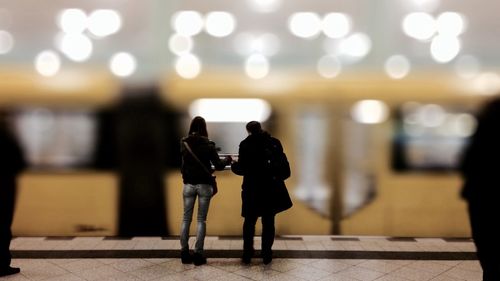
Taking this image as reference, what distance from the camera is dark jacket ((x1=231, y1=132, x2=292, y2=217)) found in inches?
170

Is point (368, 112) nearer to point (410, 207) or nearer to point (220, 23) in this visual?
point (410, 207)

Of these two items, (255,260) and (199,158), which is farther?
(255,260)

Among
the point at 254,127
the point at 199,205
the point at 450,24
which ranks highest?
the point at 450,24

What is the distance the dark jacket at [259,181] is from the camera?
4324 mm

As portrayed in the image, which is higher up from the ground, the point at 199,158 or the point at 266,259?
the point at 199,158

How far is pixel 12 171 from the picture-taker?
157 inches

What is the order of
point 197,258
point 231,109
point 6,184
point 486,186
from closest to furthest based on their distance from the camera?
point 486,186, point 6,184, point 197,258, point 231,109

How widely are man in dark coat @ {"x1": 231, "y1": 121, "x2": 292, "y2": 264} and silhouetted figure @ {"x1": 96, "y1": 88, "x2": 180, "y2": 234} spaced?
1.55m

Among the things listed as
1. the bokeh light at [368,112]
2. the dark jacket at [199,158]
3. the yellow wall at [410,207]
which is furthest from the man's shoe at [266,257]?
the bokeh light at [368,112]

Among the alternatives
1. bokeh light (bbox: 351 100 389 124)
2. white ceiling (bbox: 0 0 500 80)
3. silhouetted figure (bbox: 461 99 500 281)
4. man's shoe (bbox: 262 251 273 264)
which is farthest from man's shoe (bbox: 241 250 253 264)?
white ceiling (bbox: 0 0 500 80)

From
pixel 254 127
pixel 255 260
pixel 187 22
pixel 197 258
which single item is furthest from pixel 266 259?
pixel 187 22

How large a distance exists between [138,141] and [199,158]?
5.43 ft

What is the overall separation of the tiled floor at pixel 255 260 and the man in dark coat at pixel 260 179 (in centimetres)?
47

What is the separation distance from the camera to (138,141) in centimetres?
562
